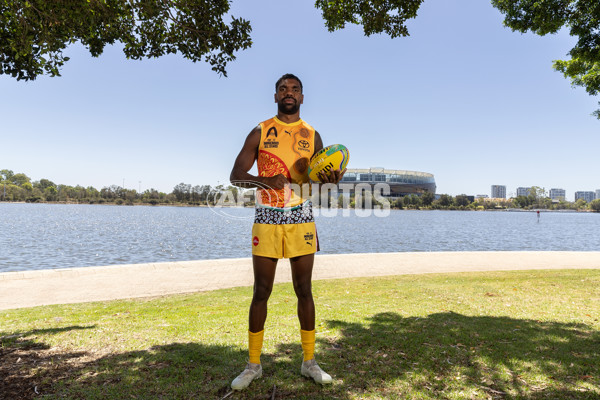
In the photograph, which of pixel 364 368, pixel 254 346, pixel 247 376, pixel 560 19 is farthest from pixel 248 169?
pixel 560 19

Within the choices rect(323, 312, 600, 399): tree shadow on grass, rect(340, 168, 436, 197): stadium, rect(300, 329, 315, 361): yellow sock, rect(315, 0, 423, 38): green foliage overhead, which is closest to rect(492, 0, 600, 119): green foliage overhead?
rect(315, 0, 423, 38): green foliage overhead

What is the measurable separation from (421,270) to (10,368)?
35.8 ft

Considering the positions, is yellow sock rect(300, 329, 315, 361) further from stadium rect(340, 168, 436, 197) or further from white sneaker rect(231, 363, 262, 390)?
stadium rect(340, 168, 436, 197)

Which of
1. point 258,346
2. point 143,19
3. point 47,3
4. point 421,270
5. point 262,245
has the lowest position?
point 421,270

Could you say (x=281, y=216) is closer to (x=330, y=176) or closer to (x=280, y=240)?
(x=280, y=240)

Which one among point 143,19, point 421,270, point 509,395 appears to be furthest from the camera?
point 421,270

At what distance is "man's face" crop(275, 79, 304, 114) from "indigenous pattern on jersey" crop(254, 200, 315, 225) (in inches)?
37.7

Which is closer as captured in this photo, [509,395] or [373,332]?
[509,395]

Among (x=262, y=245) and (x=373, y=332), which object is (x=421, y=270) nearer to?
(x=373, y=332)

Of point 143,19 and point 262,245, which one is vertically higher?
point 143,19

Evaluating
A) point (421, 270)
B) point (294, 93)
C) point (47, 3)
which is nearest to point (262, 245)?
point (294, 93)

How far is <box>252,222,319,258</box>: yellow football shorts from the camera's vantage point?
3.50 meters

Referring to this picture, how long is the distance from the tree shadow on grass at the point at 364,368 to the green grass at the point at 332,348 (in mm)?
12

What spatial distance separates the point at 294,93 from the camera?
145 inches
